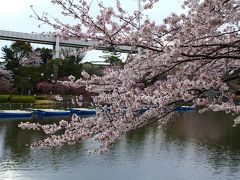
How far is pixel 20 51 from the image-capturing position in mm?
40125

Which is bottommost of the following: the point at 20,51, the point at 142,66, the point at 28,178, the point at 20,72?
the point at 28,178

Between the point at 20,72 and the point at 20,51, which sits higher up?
the point at 20,51

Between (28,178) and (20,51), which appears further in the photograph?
(20,51)

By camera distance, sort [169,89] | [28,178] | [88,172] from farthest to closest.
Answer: [88,172] → [28,178] → [169,89]

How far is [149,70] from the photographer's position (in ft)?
12.9

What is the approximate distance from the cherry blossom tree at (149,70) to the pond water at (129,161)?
5.05 metres

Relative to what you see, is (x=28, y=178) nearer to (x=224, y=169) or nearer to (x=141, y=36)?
(x=224, y=169)

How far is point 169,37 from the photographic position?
388 cm

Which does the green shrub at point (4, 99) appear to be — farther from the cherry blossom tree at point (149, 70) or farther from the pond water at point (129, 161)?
the cherry blossom tree at point (149, 70)

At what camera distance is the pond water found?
10820 millimetres

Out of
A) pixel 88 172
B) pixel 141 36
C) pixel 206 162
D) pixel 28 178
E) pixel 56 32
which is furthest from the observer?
pixel 206 162

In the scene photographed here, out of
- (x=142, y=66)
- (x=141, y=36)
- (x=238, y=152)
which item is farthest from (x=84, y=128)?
(x=238, y=152)

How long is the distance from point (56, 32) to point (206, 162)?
9.51 metres

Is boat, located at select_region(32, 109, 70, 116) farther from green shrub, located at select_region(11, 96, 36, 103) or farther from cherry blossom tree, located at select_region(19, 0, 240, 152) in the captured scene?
cherry blossom tree, located at select_region(19, 0, 240, 152)
